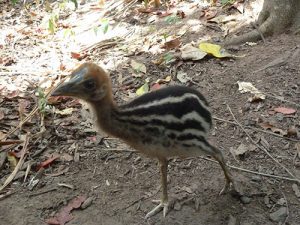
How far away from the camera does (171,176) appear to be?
4.11 meters

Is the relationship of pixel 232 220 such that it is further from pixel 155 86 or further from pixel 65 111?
pixel 65 111

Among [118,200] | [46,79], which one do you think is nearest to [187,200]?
[118,200]

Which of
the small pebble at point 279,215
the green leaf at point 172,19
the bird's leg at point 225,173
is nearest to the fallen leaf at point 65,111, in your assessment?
the bird's leg at point 225,173

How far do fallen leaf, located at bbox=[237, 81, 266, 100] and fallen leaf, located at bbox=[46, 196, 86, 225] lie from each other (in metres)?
1.97

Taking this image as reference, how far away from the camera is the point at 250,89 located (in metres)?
4.82

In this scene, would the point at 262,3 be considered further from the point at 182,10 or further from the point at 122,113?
the point at 122,113

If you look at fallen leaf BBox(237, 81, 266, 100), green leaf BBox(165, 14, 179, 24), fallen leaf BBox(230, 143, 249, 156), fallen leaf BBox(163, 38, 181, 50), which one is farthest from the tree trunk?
fallen leaf BBox(230, 143, 249, 156)

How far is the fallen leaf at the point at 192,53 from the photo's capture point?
5382mm

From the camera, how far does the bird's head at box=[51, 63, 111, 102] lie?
336 cm

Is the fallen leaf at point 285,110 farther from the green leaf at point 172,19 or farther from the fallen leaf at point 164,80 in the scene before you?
the green leaf at point 172,19

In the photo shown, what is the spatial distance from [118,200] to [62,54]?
2.94 meters

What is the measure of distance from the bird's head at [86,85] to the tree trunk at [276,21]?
2.51m

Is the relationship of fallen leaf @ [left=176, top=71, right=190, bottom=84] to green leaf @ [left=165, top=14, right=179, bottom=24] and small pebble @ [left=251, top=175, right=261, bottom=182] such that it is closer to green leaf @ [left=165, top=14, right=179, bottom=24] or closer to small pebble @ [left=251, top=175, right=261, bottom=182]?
green leaf @ [left=165, top=14, right=179, bottom=24]

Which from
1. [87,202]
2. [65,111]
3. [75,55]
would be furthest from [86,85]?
[75,55]
